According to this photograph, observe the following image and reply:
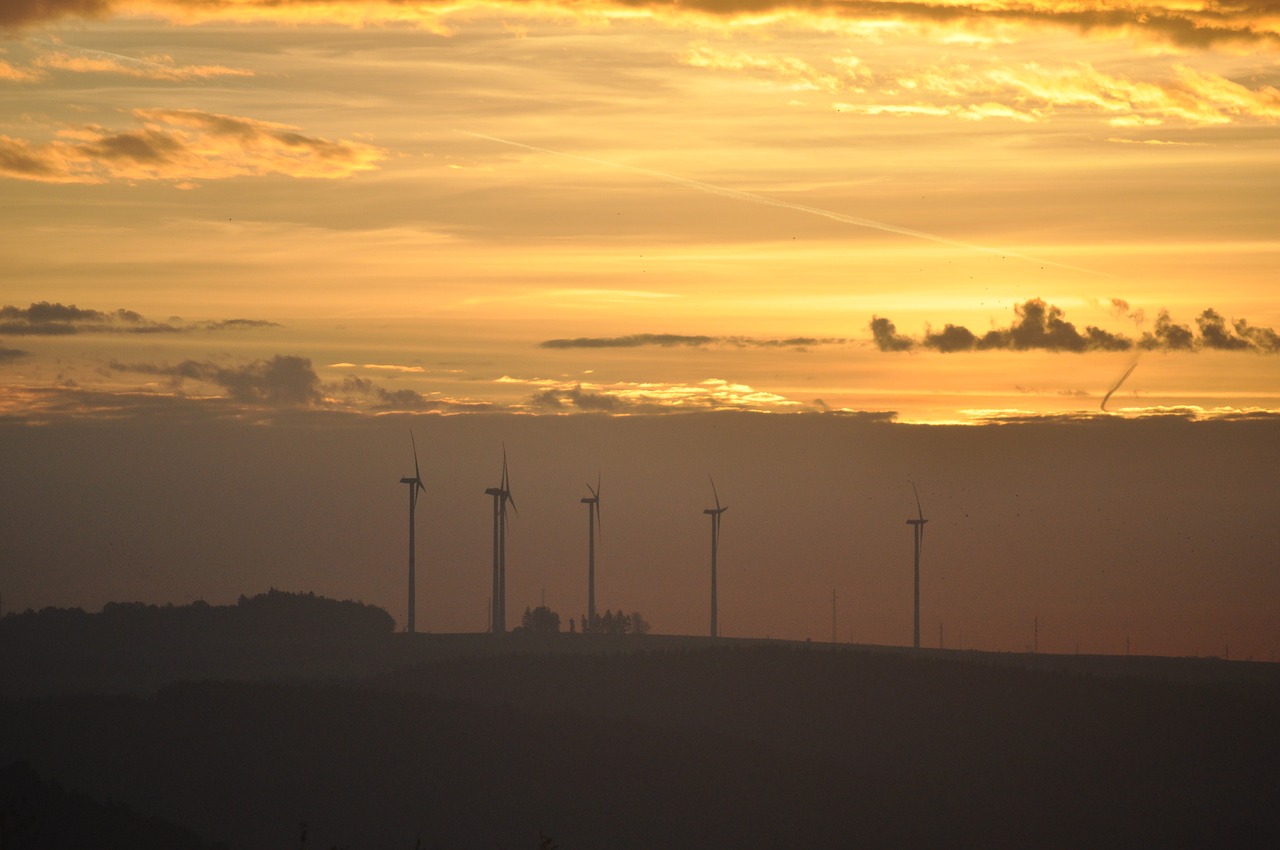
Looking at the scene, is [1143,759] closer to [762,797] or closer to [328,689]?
[762,797]

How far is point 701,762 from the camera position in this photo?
14462 centimetres

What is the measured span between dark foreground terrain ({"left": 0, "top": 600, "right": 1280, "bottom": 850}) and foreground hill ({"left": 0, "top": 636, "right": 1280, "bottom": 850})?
0.87ft

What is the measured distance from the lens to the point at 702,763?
144 meters

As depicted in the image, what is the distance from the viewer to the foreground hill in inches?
4931

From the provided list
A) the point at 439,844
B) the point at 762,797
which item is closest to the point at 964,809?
the point at 762,797

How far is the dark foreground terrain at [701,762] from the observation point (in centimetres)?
12512

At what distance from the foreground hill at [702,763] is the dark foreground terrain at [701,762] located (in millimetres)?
267

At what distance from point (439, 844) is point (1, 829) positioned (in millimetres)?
78021

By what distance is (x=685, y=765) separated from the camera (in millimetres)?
143500

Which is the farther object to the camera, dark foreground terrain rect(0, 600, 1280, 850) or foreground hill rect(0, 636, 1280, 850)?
foreground hill rect(0, 636, 1280, 850)

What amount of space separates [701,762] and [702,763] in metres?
0.27

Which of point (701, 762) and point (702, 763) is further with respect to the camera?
point (701, 762)

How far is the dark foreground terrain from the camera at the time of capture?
125 metres

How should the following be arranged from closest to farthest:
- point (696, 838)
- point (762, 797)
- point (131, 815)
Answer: point (131, 815) < point (696, 838) < point (762, 797)
